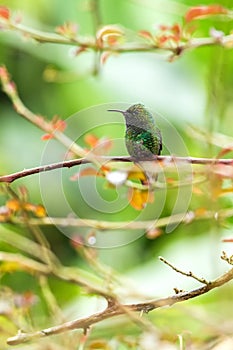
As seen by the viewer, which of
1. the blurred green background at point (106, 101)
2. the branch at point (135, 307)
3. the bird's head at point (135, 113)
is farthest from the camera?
the blurred green background at point (106, 101)

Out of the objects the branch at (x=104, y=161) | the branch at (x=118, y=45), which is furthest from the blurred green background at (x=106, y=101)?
the branch at (x=104, y=161)

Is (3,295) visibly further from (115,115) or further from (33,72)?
(33,72)

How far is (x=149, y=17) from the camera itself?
2.14m

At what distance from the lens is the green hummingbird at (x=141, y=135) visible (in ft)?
1.92

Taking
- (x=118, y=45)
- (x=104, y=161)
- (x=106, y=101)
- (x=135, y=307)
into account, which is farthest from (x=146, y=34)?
(x=106, y=101)

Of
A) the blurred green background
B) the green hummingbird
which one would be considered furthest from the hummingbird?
the blurred green background

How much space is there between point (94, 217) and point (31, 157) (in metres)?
0.36

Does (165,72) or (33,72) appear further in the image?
(33,72)

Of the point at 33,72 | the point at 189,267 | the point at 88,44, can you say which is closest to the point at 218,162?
the point at 88,44

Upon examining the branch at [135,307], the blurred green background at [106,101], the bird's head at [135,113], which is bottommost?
the branch at [135,307]

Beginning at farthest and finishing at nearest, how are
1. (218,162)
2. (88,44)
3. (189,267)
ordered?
(189,267), (88,44), (218,162)

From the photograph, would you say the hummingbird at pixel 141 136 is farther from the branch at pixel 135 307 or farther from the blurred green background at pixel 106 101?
the blurred green background at pixel 106 101

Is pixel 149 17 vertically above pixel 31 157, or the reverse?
pixel 149 17

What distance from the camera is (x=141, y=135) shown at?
60 centimetres
